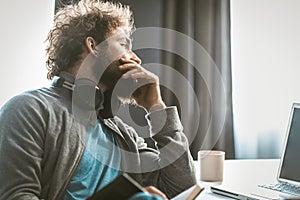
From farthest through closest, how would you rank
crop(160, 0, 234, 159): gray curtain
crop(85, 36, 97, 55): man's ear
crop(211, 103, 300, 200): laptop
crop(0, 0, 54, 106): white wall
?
1. crop(160, 0, 234, 159): gray curtain
2. crop(0, 0, 54, 106): white wall
3. crop(85, 36, 97, 55): man's ear
4. crop(211, 103, 300, 200): laptop

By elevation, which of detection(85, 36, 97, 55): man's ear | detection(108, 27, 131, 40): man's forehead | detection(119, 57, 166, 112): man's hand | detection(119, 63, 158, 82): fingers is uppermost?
detection(108, 27, 131, 40): man's forehead

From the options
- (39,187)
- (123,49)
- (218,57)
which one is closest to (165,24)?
(218,57)

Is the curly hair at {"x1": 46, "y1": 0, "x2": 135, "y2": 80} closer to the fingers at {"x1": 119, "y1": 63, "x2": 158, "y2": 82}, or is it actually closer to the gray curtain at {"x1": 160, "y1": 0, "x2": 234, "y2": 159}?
the fingers at {"x1": 119, "y1": 63, "x2": 158, "y2": 82}

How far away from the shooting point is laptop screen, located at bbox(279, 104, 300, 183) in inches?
52.9

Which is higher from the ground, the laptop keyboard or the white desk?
the laptop keyboard

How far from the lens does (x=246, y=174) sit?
159 cm

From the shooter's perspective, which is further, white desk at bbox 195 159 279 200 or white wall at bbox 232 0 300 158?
white wall at bbox 232 0 300 158

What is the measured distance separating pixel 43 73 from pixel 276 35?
1502mm

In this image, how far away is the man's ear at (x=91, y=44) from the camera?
53.9 inches

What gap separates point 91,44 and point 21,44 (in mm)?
978

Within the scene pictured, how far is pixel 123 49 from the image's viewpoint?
54.7 inches

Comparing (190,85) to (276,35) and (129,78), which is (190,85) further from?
(129,78)

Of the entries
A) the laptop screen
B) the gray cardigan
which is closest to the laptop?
the laptop screen

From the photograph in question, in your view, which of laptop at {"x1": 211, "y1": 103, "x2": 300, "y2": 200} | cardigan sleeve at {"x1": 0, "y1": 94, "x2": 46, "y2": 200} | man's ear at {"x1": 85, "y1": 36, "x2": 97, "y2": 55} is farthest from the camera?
man's ear at {"x1": 85, "y1": 36, "x2": 97, "y2": 55}
